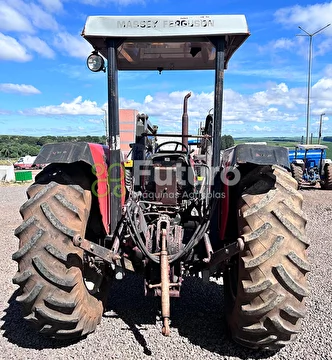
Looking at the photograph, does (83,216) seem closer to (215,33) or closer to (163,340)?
(163,340)

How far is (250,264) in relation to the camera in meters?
2.54

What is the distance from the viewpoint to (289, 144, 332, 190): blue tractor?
14758mm

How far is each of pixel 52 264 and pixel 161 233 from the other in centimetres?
98

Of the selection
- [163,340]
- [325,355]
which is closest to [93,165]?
[163,340]

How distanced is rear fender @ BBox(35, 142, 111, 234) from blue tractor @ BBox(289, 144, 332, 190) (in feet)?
41.5

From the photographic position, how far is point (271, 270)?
8.32 feet

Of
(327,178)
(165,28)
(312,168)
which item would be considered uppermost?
(165,28)

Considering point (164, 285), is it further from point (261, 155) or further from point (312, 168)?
point (312, 168)

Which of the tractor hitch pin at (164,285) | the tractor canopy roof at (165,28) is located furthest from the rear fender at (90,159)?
the tractor canopy roof at (165,28)

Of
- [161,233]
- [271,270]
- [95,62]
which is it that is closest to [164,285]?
[161,233]

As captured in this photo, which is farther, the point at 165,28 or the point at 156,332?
the point at 156,332

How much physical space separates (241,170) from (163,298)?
1.32 metres

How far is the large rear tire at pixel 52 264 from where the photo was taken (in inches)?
104

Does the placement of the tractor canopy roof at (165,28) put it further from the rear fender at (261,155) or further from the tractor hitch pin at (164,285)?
the tractor hitch pin at (164,285)
